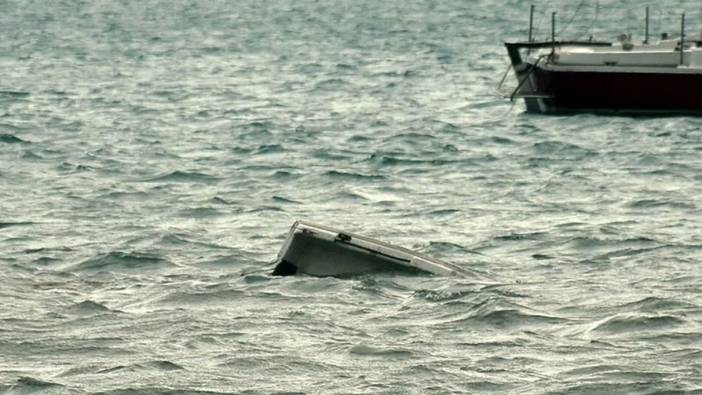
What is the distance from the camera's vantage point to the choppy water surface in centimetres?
1580

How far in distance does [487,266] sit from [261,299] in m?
3.16

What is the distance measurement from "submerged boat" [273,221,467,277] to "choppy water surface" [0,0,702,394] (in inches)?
7.4

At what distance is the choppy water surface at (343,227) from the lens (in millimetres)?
15805

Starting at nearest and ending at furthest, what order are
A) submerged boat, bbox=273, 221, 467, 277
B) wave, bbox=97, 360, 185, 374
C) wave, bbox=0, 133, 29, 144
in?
wave, bbox=97, 360, 185, 374
submerged boat, bbox=273, 221, 467, 277
wave, bbox=0, 133, 29, 144

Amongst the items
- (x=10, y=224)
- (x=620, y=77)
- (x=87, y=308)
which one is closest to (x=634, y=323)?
(x=87, y=308)

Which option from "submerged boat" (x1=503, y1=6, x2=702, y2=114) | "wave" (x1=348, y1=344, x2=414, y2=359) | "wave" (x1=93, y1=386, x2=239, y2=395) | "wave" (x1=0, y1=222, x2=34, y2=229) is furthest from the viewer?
"submerged boat" (x1=503, y1=6, x2=702, y2=114)

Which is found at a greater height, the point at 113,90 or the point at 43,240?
the point at 43,240

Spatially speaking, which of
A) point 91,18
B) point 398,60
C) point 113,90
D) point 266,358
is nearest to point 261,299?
point 266,358

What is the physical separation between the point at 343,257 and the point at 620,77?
66.2 feet

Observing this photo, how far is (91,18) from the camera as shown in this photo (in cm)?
11306

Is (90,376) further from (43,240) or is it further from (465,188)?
(465,188)

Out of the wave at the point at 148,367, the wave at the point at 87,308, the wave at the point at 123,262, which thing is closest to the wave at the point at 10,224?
the wave at the point at 123,262

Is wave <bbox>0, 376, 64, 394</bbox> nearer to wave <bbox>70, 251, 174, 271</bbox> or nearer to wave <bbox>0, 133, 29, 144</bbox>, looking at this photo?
wave <bbox>70, 251, 174, 271</bbox>

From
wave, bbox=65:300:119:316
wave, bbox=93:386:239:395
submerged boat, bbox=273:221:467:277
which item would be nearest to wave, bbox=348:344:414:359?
wave, bbox=93:386:239:395
